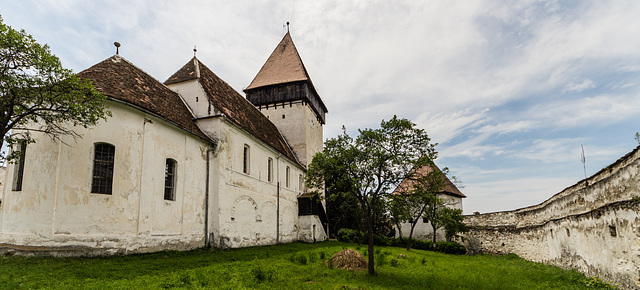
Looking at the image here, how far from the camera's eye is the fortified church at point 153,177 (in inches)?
471

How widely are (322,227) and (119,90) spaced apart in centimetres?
2040

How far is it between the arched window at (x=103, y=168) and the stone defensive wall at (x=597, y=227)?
15.3 metres

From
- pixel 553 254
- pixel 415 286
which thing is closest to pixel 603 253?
pixel 415 286

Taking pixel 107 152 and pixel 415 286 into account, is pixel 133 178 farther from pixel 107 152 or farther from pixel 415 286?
pixel 415 286

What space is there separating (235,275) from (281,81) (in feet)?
79.4

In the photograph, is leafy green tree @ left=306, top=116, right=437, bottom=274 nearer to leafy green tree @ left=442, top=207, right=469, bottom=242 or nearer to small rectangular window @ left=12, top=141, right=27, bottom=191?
small rectangular window @ left=12, top=141, right=27, bottom=191

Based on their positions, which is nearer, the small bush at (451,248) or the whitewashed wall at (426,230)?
the small bush at (451,248)

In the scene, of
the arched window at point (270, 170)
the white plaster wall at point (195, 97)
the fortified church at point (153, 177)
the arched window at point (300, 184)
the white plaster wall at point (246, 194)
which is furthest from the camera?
the arched window at point (300, 184)

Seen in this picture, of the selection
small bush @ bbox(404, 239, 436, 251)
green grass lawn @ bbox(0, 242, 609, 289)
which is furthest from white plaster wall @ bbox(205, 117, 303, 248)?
small bush @ bbox(404, 239, 436, 251)

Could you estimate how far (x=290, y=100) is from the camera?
107 ft

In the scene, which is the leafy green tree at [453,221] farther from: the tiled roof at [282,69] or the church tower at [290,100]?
the tiled roof at [282,69]

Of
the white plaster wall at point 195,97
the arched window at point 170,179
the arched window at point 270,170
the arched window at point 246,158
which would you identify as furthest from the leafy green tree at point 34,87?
the arched window at point 270,170

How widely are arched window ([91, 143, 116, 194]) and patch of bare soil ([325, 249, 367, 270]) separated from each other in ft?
27.5

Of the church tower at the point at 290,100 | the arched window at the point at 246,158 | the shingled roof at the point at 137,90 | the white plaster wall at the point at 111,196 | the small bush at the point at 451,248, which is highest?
the church tower at the point at 290,100
